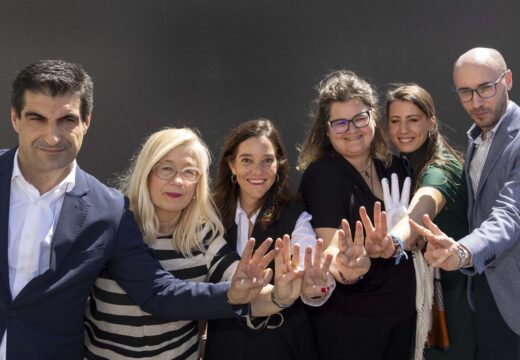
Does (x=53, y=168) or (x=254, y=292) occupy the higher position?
(x=53, y=168)

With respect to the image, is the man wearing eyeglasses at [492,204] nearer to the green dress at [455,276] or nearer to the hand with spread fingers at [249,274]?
the green dress at [455,276]

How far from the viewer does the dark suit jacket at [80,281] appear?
174cm

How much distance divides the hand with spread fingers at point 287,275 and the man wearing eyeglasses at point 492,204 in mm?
483

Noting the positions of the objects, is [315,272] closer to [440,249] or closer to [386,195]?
[440,249]

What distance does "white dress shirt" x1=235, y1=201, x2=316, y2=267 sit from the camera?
2.28 m

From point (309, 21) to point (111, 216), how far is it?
2.58 metres

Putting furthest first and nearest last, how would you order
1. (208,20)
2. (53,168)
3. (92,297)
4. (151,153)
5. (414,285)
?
(208,20) < (414,285) < (151,153) < (92,297) < (53,168)

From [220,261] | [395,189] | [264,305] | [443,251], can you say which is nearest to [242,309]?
[264,305]

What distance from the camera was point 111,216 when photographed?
1.92 metres

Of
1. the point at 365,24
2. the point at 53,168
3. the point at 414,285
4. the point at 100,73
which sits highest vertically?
the point at 365,24

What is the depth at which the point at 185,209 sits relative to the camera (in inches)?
88.8

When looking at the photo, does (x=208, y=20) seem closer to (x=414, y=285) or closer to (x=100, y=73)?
(x=100, y=73)

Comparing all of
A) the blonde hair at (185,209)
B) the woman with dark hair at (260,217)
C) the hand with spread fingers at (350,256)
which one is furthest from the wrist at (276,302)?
the blonde hair at (185,209)

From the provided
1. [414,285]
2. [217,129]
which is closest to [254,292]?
[414,285]
